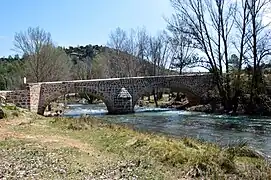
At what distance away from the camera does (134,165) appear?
8984mm

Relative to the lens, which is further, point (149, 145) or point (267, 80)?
point (267, 80)

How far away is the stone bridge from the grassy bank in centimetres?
2056

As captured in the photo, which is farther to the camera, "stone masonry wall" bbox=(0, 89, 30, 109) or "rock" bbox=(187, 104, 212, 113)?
"rock" bbox=(187, 104, 212, 113)

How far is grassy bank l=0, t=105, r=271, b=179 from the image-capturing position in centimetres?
825

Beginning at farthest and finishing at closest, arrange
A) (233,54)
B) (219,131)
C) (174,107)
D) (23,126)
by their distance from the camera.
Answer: (174,107), (233,54), (219,131), (23,126)

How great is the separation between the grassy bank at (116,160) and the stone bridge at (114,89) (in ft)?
67.5

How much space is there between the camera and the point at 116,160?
961 cm

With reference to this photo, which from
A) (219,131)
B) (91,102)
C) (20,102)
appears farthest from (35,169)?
→ (91,102)

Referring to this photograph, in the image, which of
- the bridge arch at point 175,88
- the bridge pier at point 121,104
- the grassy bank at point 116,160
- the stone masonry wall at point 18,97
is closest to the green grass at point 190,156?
the grassy bank at point 116,160

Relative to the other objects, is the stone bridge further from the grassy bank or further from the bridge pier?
the grassy bank

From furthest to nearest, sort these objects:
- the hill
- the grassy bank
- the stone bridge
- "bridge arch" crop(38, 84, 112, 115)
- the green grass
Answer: the hill
"bridge arch" crop(38, 84, 112, 115)
the stone bridge
the green grass
the grassy bank

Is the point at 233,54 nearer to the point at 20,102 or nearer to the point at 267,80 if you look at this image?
the point at 267,80

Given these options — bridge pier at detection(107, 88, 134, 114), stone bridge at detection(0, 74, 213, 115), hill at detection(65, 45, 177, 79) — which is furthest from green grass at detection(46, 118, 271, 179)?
hill at detection(65, 45, 177, 79)

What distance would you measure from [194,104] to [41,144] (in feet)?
112
